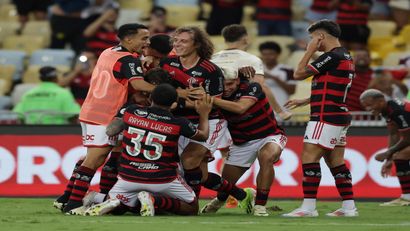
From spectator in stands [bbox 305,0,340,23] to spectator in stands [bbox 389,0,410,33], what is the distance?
138cm

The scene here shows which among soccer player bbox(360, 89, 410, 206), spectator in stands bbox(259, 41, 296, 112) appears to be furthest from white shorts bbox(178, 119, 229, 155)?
spectator in stands bbox(259, 41, 296, 112)

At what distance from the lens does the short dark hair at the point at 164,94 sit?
14.0m

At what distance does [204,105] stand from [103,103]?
3.67ft

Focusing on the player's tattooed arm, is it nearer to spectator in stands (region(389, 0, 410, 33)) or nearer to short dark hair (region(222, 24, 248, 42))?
short dark hair (region(222, 24, 248, 42))

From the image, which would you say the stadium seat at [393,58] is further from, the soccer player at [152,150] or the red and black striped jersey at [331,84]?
the soccer player at [152,150]

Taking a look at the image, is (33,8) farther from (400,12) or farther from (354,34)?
(400,12)

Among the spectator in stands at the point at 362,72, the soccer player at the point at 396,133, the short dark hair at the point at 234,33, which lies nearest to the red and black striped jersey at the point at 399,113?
the soccer player at the point at 396,133

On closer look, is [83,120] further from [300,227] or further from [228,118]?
[300,227]

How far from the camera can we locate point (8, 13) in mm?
25438

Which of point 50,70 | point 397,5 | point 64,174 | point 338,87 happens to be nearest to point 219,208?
point 338,87

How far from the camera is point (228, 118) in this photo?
1535 centimetres

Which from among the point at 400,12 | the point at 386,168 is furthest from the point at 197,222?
the point at 400,12

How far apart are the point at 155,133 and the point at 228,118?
1.41 metres

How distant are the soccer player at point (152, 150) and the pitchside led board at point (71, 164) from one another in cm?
446
